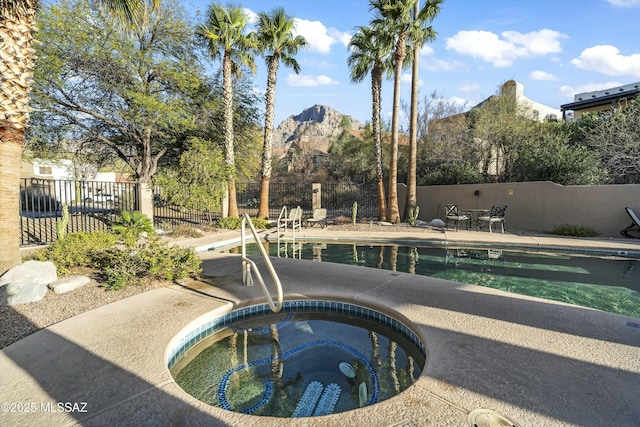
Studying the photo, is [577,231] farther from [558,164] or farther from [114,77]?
[114,77]

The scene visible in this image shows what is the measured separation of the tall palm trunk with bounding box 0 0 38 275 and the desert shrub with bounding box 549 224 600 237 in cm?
1383

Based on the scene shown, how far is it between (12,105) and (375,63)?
1221cm

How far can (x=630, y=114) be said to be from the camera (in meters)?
13.1

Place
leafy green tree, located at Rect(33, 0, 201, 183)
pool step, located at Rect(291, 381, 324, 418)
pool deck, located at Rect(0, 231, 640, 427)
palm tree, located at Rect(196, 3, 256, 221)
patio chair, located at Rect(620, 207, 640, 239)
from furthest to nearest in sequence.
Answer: palm tree, located at Rect(196, 3, 256, 221) → leafy green tree, located at Rect(33, 0, 201, 183) → patio chair, located at Rect(620, 207, 640, 239) → pool step, located at Rect(291, 381, 324, 418) → pool deck, located at Rect(0, 231, 640, 427)

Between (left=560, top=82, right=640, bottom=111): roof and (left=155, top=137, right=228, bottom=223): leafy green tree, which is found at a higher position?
(left=560, top=82, right=640, bottom=111): roof

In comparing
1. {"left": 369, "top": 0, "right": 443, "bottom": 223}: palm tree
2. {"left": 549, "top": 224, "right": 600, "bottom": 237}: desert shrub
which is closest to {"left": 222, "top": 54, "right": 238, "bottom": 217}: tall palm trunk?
{"left": 369, "top": 0, "right": 443, "bottom": 223}: palm tree

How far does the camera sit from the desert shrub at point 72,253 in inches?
208

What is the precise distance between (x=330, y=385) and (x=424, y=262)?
18.1ft

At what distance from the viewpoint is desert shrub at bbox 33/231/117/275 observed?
5.27 metres

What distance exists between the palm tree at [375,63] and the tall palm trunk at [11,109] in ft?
35.1

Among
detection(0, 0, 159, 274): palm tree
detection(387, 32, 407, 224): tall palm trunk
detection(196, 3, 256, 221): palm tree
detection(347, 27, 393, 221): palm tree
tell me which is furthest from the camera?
detection(347, 27, 393, 221): palm tree

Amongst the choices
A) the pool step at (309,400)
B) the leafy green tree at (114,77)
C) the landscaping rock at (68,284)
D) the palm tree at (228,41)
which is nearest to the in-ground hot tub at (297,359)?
the pool step at (309,400)

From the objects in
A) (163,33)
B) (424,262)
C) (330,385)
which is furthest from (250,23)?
(330,385)

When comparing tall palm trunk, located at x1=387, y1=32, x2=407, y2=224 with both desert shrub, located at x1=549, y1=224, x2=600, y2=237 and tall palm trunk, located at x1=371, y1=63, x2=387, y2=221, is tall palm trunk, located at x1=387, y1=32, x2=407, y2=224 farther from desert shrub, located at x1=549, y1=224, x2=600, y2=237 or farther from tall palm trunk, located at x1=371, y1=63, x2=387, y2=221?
desert shrub, located at x1=549, y1=224, x2=600, y2=237
